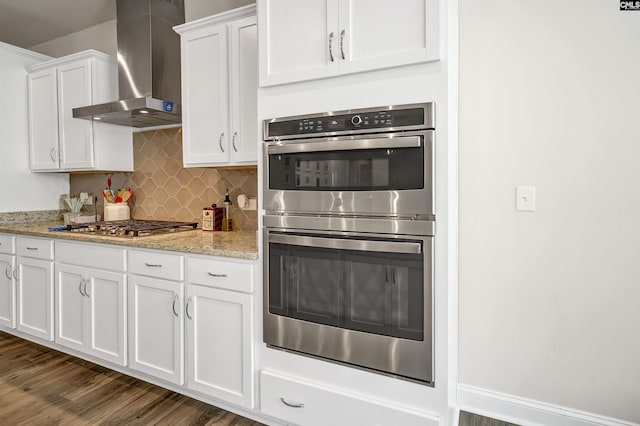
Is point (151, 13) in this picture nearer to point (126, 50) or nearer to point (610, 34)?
point (126, 50)

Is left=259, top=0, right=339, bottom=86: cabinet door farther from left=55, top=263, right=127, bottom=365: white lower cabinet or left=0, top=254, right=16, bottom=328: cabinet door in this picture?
left=0, top=254, right=16, bottom=328: cabinet door

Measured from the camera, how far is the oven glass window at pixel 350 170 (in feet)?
5.36

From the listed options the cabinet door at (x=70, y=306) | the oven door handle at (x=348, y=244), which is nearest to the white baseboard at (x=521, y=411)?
the oven door handle at (x=348, y=244)

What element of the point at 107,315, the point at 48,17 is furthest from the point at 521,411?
the point at 48,17

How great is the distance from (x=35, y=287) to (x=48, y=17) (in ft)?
7.87

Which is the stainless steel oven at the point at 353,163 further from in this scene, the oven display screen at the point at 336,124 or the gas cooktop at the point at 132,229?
the gas cooktop at the point at 132,229

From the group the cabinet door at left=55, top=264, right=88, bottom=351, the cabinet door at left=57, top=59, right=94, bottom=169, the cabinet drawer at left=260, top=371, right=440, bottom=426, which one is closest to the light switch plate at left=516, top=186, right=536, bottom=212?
the cabinet drawer at left=260, top=371, right=440, bottom=426

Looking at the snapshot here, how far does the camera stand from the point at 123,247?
239 cm

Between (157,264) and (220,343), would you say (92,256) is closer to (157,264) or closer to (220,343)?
(157,264)

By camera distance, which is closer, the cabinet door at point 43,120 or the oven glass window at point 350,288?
the oven glass window at point 350,288

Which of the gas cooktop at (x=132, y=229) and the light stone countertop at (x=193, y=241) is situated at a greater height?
the gas cooktop at (x=132, y=229)

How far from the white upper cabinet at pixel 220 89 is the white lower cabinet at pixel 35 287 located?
129 cm

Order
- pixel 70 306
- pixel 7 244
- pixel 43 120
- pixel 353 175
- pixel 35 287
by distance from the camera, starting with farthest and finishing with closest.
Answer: pixel 43 120 → pixel 7 244 → pixel 35 287 → pixel 70 306 → pixel 353 175

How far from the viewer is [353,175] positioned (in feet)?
5.74
